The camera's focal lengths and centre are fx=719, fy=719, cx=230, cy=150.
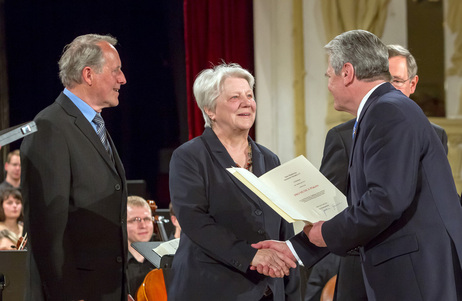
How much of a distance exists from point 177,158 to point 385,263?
102cm

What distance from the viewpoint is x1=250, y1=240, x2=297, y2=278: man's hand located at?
2.85m

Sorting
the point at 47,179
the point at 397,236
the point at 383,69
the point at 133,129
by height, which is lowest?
the point at 133,129

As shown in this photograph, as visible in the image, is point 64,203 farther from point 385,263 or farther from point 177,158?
point 385,263

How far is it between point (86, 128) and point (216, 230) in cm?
67

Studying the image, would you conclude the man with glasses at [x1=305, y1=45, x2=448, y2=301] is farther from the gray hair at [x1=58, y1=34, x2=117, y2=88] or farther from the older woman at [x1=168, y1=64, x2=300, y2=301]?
the gray hair at [x1=58, y1=34, x2=117, y2=88]

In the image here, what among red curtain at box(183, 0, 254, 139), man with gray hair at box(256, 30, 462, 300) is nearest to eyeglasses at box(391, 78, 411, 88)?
man with gray hair at box(256, 30, 462, 300)

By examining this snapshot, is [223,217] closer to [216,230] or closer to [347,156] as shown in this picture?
[216,230]

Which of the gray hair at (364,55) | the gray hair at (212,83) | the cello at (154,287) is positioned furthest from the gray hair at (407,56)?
the cello at (154,287)

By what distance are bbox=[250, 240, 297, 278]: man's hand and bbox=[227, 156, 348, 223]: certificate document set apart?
0.28 m

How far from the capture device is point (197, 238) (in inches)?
113

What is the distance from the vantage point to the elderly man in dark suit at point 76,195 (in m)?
2.67

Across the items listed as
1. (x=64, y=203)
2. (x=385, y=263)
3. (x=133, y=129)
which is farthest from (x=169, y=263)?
(x=133, y=129)

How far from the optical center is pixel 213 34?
879cm

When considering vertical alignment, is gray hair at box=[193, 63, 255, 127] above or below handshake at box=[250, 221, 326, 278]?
→ above
